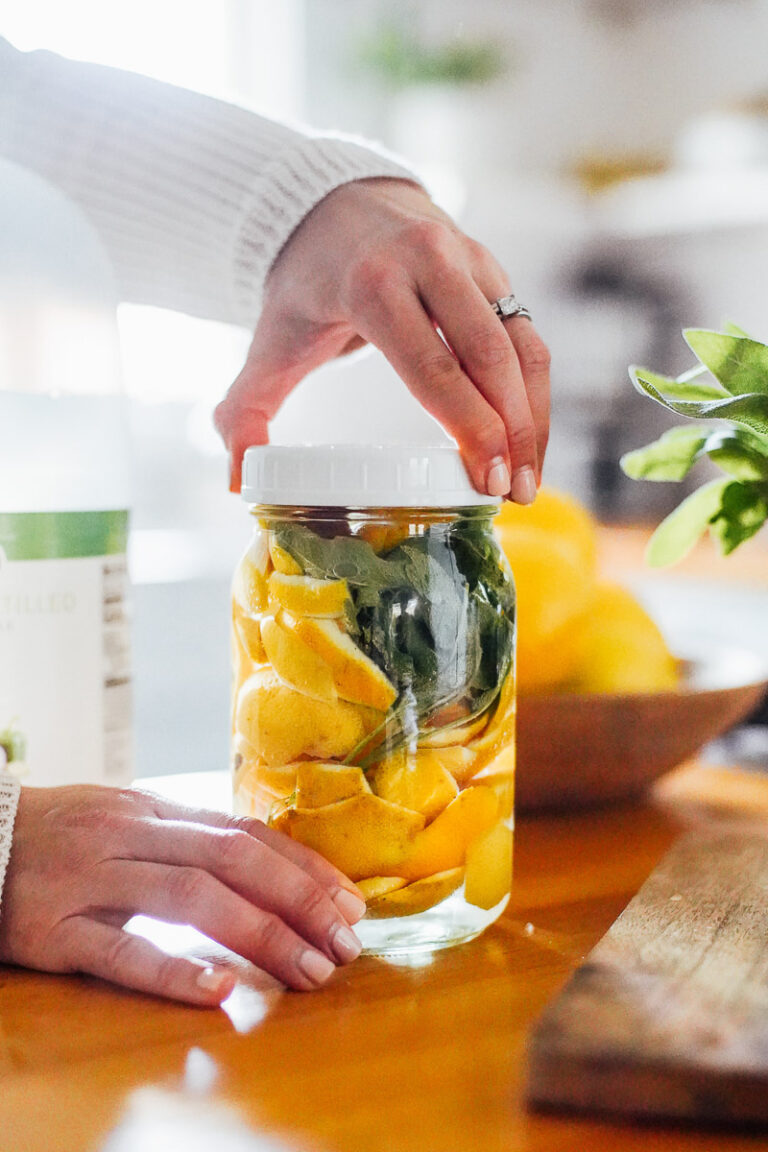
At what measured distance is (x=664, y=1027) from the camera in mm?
351

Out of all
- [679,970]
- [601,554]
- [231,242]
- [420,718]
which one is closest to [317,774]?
[420,718]

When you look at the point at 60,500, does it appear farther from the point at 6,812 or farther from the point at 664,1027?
the point at 664,1027

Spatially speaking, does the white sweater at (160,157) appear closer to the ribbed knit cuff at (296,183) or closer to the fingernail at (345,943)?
the ribbed knit cuff at (296,183)

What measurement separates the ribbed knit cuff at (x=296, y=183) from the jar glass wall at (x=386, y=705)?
0.29m

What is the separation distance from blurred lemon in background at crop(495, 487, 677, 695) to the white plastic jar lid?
0.24 m

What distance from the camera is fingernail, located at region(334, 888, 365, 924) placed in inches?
18.0

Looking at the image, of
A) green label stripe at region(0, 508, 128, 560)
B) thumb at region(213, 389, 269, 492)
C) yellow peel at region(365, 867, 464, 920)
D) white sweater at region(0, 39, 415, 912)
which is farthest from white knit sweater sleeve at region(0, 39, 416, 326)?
yellow peel at region(365, 867, 464, 920)

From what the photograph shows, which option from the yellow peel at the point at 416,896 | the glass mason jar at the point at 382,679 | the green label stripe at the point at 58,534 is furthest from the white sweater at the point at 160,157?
the yellow peel at the point at 416,896

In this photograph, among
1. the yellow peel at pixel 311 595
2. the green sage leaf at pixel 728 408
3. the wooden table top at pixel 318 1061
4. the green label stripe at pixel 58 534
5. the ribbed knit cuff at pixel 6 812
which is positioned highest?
the green sage leaf at pixel 728 408

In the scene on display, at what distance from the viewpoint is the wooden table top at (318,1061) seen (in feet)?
1.12

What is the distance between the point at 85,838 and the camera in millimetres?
481

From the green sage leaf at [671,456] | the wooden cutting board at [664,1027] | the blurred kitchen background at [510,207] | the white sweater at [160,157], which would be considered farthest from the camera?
the blurred kitchen background at [510,207]

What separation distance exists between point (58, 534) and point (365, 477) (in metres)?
0.23

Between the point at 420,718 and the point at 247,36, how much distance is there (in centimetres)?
203
